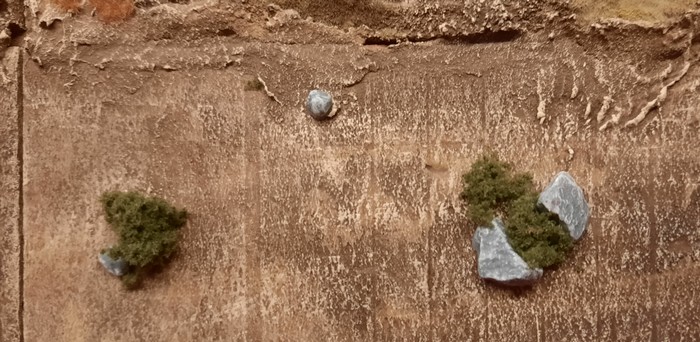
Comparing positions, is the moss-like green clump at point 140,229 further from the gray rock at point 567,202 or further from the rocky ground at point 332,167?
the gray rock at point 567,202

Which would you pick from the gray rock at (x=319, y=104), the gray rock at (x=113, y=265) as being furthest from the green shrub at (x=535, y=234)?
the gray rock at (x=113, y=265)

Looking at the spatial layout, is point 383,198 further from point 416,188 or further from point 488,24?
point 488,24

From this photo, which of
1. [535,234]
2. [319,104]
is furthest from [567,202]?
[319,104]

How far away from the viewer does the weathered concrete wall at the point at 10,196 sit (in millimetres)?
2055

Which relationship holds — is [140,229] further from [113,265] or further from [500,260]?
[500,260]

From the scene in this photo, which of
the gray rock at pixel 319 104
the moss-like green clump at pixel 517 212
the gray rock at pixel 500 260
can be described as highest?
the gray rock at pixel 319 104

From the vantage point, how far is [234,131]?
2092 millimetres

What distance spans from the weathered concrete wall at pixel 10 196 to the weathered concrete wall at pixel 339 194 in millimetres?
42

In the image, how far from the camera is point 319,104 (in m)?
2.04

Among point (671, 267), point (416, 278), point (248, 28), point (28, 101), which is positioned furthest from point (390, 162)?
point (28, 101)

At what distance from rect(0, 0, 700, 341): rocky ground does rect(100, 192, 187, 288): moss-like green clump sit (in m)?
0.06

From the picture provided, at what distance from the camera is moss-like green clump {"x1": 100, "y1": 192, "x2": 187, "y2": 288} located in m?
1.97

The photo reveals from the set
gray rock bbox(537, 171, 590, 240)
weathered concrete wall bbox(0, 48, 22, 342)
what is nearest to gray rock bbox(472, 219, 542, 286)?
gray rock bbox(537, 171, 590, 240)

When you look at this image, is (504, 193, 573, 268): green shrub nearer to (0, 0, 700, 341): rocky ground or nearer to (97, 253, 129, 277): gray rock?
(0, 0, 700, 341): rocky ground
